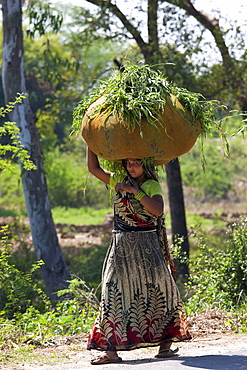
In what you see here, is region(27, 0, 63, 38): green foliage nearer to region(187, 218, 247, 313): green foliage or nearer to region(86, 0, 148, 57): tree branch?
region(86, 0, 148, 57): tree branch

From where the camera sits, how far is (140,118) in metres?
4.25

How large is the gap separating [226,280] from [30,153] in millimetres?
4968

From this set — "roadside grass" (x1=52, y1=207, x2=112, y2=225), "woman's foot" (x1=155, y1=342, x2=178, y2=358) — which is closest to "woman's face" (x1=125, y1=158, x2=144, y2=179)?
"woman's foot" (x1=155, y1=342, x2=178, y2=358)

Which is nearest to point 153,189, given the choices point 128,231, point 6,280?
point 128,231

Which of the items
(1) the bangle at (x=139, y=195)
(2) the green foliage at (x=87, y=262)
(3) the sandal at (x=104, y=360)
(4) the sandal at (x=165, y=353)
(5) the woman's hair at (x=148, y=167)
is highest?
(5) the woman's hair at (x=148, y=167)

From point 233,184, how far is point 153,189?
78.4 feet

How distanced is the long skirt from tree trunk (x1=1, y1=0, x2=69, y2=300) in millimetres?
5988

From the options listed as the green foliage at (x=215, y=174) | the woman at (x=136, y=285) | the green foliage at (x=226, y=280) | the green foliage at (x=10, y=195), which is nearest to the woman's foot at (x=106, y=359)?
the woman at (x=136, y=285)

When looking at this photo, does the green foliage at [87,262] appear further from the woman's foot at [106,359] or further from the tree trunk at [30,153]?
the woman's foot at [106,359]

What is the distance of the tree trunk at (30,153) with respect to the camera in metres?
10.4

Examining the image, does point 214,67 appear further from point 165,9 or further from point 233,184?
point 233,184

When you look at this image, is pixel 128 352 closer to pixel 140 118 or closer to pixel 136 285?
pixel 136 285

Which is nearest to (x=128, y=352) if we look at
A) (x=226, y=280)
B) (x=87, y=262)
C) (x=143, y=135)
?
(x=143, y=135)

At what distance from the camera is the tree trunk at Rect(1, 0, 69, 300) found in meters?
10.4
